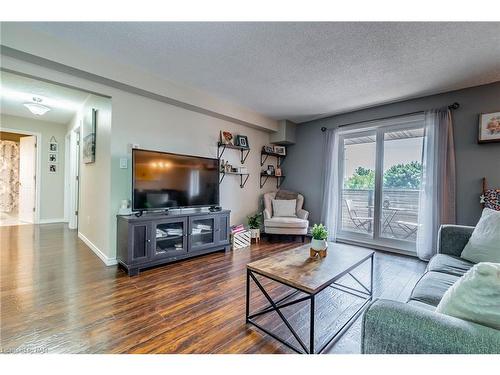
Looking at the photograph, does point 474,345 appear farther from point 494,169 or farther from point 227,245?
point 494,169

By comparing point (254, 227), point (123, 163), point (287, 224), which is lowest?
point (254, 227)

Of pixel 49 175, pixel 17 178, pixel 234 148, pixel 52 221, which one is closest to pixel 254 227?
pixel 234 148

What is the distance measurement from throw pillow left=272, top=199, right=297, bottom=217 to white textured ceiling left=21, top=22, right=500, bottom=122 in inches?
80.9

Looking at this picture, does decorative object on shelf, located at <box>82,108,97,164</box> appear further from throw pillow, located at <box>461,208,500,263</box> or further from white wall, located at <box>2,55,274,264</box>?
throw pillow, located at <box>461,208,500,263</box>

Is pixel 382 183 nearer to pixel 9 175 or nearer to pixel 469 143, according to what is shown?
pixel 469 143

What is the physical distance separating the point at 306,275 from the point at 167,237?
1.95 m

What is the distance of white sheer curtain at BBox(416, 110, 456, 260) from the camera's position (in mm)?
3082

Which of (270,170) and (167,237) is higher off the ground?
(270,170)

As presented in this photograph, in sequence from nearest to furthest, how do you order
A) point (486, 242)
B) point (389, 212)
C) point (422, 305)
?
point (422, 305), point (486, 242), point (389, 212)

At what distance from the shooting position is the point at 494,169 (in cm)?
287

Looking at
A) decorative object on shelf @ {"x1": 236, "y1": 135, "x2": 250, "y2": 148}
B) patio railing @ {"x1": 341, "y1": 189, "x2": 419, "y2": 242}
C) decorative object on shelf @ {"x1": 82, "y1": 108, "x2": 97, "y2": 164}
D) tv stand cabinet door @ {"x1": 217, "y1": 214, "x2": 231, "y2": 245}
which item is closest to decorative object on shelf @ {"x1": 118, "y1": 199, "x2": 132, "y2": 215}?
decorative object on shelf @ {"x1": 82, "y1": 108, "x2": 97, "y2": 164}

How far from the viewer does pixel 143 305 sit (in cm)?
191

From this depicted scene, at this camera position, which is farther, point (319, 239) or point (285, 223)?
point (285, 223)

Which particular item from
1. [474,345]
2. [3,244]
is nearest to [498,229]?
[474,345]
